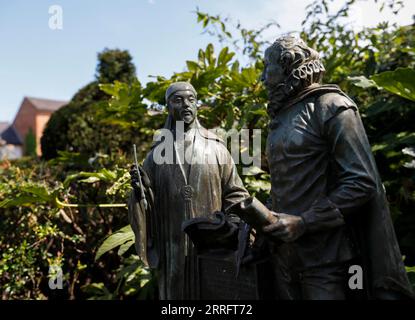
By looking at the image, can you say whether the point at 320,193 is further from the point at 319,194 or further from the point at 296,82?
the point at 296,82

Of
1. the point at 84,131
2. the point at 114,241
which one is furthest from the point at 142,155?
the point at 114,241

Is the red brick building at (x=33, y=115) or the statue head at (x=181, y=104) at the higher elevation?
the red brick building at (x=33, y=115)

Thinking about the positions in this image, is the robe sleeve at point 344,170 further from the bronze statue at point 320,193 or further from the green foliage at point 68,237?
Result: the green foliage at point 68,237

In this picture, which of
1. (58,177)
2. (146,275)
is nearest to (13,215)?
(58,177)

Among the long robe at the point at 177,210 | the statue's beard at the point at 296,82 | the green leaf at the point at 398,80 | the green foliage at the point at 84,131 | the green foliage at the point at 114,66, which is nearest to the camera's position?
the statue's beard at the point at 296,82

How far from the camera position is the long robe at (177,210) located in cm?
302

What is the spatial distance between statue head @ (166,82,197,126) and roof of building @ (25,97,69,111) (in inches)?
1459

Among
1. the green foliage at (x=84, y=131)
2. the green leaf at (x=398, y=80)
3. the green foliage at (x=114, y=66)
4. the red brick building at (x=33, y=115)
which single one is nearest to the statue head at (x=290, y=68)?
the green leaf at (x=398, y=80)

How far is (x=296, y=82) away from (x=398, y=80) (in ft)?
4.96

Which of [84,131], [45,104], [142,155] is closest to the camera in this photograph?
[142,155]

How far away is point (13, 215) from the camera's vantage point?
20.0 ft

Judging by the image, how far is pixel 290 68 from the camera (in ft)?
6.86

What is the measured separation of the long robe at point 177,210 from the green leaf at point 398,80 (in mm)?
1194

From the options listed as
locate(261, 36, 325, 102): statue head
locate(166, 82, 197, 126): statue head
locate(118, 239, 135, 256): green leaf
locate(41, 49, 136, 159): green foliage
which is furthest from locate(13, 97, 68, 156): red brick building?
locate(261, 36, 325, 102): statue head
